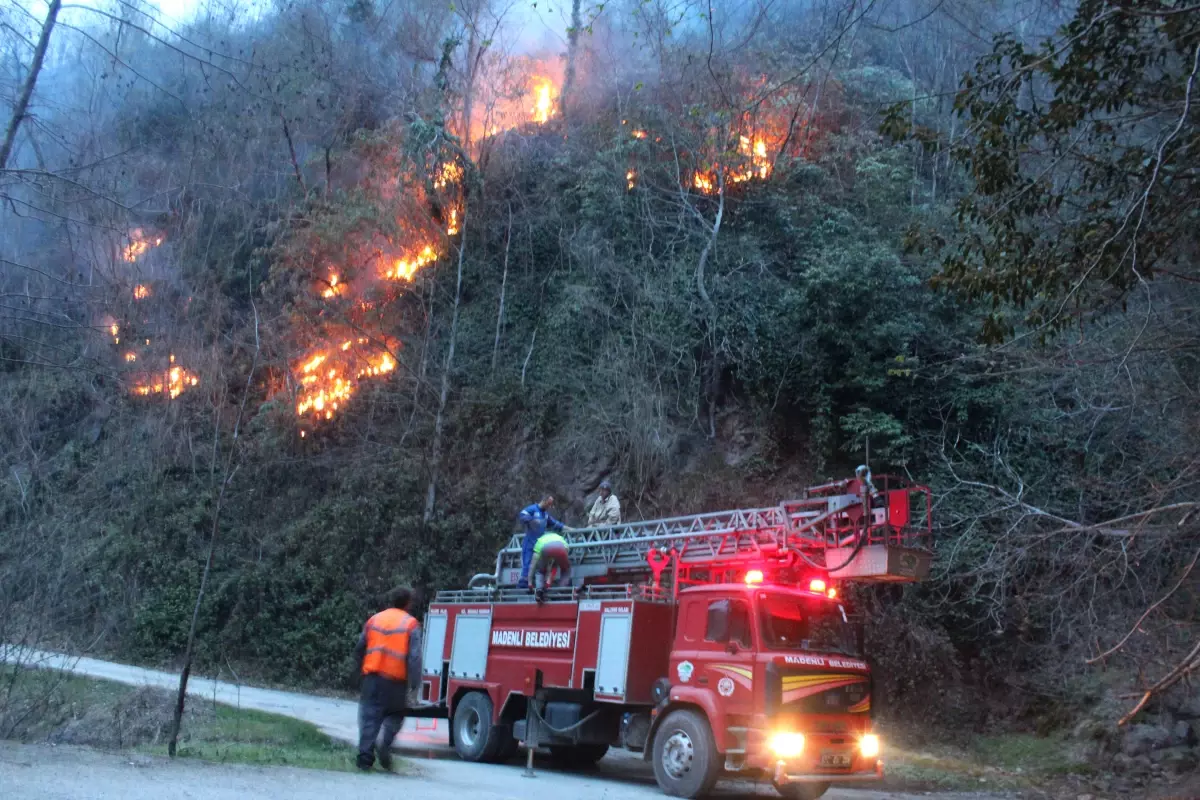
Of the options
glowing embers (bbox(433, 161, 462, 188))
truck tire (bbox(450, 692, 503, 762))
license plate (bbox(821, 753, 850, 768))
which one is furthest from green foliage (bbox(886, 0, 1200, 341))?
glowing embers (bbox(433, 161, 462, 188))

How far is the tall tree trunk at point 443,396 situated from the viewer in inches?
908

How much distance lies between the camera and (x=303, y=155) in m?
31.5

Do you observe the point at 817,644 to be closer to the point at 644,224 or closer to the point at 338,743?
the point at 338,743

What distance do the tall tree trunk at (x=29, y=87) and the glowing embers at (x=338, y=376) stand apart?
16.0 meters

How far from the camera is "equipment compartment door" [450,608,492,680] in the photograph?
1320 cm

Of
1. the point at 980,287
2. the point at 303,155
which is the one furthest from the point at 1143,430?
the point at 303,155

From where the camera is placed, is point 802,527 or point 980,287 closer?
point 980,287

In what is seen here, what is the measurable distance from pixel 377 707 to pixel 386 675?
12.4 inches

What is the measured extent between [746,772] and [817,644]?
1.65 m

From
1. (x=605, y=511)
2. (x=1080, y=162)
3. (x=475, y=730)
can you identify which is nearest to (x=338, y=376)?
(x=605, y=511)

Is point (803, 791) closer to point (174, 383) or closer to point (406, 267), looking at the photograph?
point (406, 267)

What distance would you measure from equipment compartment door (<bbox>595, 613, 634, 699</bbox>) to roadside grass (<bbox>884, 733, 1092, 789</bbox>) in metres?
4.59

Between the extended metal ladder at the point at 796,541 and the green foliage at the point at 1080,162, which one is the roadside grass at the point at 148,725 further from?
the green foliage at the point at 1080,162

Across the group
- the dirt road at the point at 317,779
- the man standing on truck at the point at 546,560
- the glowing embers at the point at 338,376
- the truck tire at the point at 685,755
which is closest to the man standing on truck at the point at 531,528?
the man standing on truck at the point at 546,560
